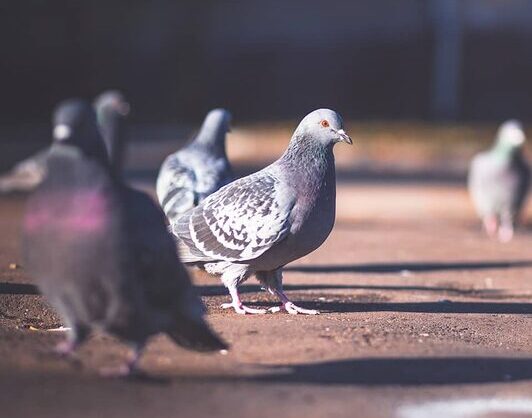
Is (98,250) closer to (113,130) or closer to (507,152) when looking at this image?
(113,130)

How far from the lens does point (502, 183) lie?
47.6 feet

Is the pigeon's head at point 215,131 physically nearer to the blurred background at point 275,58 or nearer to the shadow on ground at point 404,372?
the shadow on ground at point 404,372

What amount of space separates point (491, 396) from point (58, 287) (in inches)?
76.7

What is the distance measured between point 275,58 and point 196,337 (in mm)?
26072

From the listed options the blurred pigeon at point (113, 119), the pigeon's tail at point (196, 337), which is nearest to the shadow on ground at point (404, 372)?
the pigeon's tail at point (196, 337)

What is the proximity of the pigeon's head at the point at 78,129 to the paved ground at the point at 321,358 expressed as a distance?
93cm

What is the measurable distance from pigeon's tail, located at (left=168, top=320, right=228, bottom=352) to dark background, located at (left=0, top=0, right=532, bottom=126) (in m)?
25.0

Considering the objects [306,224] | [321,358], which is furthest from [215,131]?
[321,358]


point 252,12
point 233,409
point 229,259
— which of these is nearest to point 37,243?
point 233,409

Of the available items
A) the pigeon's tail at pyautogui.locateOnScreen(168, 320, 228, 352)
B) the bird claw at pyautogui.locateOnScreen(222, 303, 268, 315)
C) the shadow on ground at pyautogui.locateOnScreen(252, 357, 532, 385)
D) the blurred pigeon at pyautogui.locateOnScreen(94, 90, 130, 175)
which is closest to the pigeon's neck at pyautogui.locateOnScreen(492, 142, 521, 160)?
the blurred pigeon at pyautogui.locateOnScreen(94, 90, 130, 175)

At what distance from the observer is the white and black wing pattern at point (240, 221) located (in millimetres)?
7285

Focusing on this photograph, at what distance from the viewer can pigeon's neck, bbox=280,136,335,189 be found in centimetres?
736

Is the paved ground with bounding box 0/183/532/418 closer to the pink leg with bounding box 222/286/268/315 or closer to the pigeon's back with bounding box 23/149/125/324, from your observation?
the pink leg with bounding box 222/286/268/315

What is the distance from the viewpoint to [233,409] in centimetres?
512
